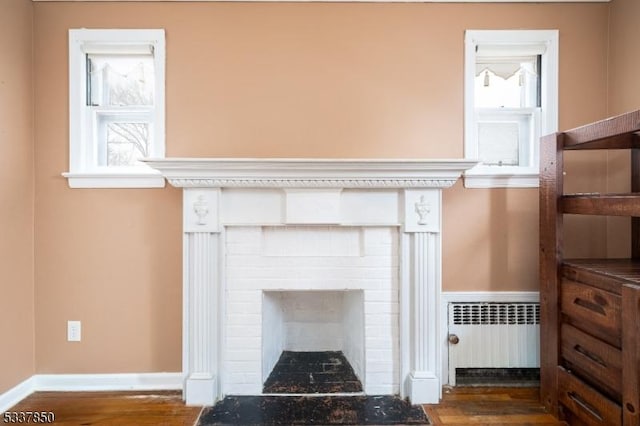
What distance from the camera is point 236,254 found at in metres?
2.03

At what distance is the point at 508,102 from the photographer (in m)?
2.28

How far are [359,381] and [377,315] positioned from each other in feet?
1.43

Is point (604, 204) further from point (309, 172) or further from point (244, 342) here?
point (244, 342)

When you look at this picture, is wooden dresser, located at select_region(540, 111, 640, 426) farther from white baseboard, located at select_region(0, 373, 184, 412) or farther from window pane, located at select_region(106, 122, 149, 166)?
window pane, located at select_region(106, 122, 149, 166)

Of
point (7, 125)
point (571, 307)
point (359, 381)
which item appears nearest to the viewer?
point (571, 307)

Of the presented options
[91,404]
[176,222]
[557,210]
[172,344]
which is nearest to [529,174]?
[557,210]

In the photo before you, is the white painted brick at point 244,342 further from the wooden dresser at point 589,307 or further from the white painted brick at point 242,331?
the wooden dresser at point 589,307

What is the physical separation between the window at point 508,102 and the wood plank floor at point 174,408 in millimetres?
1266

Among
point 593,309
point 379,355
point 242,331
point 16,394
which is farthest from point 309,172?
point 16,394

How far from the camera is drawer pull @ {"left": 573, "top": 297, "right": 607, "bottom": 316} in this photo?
1.55 metres

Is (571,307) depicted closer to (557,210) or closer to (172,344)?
(557,210)

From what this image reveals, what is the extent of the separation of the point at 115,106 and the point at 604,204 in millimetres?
2749

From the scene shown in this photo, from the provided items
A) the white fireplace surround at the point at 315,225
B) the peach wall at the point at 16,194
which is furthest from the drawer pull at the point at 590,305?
the peach wall at the point at 16,194

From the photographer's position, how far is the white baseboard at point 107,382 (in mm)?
2111
